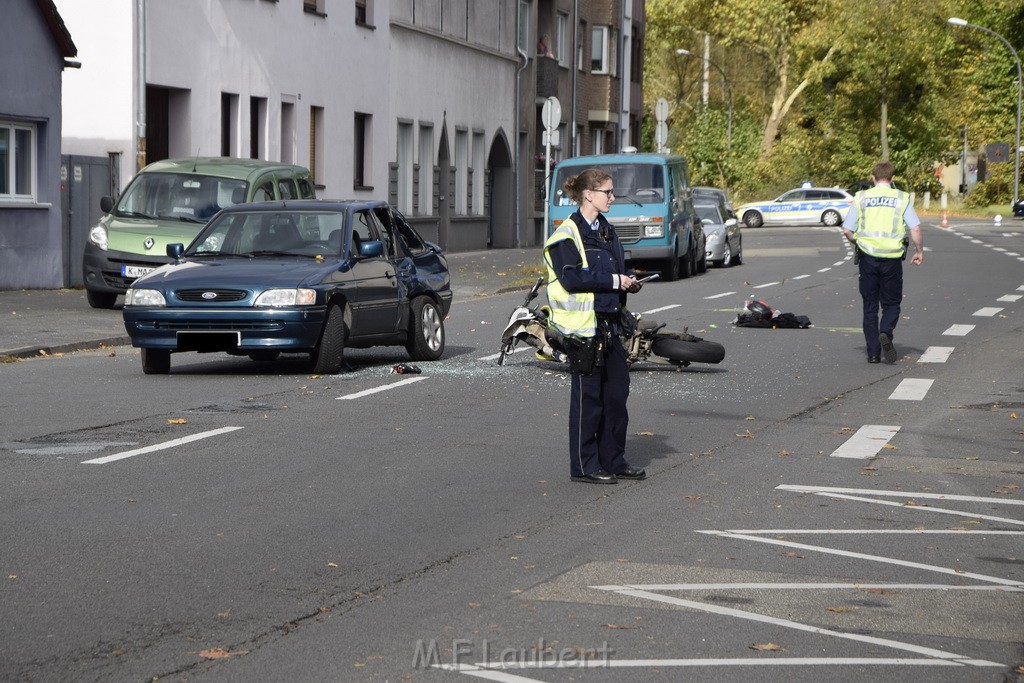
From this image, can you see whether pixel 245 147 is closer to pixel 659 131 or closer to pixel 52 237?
pixel 52 237

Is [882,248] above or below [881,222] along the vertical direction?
below

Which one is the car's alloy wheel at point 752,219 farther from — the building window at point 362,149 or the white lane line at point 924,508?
the white lane line at point 924,508

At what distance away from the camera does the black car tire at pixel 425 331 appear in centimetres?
1623

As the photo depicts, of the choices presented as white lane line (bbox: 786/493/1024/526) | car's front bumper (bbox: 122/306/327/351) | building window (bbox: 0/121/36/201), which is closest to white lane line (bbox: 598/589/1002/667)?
white lane line (bbox: 786/493/1024/526)

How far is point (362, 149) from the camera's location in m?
38.9

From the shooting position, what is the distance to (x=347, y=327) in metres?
15.1

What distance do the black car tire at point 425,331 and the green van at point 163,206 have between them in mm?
6367

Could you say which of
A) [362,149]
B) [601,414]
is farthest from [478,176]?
[601,414]

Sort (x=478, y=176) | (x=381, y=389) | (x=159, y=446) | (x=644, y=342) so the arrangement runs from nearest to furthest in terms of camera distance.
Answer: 1. (x=159, y=446)
2. (x=381, y=389)
3. (x=644, y=342)
4. (x=478, y=176)

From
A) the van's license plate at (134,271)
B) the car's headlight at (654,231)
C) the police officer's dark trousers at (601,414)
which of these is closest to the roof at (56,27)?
the van's license plate at (134,271)

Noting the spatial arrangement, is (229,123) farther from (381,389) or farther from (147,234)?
(381,389)

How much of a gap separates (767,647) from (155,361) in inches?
396

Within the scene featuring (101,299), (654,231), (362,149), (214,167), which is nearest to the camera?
(101,299)

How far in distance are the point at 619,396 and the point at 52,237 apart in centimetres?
1797
